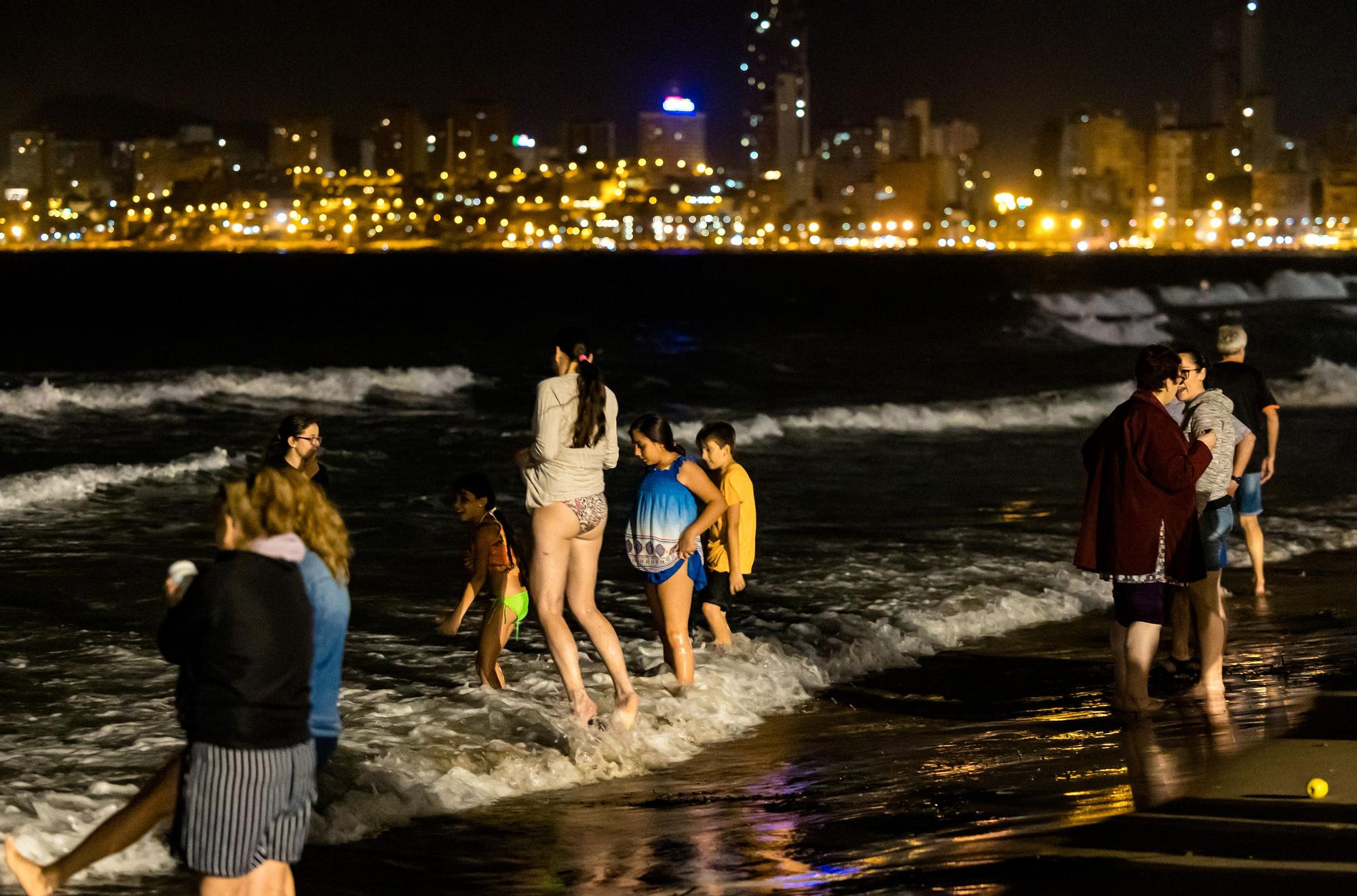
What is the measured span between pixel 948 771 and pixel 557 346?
253 centimetres

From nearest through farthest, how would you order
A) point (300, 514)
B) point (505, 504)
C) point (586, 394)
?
point (300, 514) < point (586, 394) < point (505, 504)

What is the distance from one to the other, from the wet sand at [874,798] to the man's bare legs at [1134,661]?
12 cm

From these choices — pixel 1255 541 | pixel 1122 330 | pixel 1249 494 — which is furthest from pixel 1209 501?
pixel 1122 330

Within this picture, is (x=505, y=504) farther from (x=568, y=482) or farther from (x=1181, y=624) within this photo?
(x=568, y=482)

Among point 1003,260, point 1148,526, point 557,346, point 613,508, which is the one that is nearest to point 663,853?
point 557,346

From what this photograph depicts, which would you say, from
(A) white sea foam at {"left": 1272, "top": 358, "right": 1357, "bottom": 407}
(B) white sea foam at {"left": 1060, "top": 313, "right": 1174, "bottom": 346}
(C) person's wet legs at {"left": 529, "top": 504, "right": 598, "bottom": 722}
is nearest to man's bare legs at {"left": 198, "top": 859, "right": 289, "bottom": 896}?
(C) person's wet legs at {"left": 529, "top": 504, "right": 598, "bottom": 722}

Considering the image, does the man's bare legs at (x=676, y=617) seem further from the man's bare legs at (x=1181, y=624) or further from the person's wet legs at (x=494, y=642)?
the man's bare legs at (x=1181, y=624)

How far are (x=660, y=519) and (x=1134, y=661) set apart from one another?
94.8 inches

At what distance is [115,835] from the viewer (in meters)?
4.39

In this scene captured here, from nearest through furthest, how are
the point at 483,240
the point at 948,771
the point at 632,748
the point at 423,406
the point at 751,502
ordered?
the point at 948,771 < the point at 632,748 < the point at 751,502 < the point at 423,406 < the point at 483,240

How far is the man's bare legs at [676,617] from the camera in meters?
8.34

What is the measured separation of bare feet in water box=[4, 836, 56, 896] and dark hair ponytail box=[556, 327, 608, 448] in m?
3.27

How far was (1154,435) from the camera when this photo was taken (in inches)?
287

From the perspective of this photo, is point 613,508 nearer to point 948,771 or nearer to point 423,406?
point 948,771
